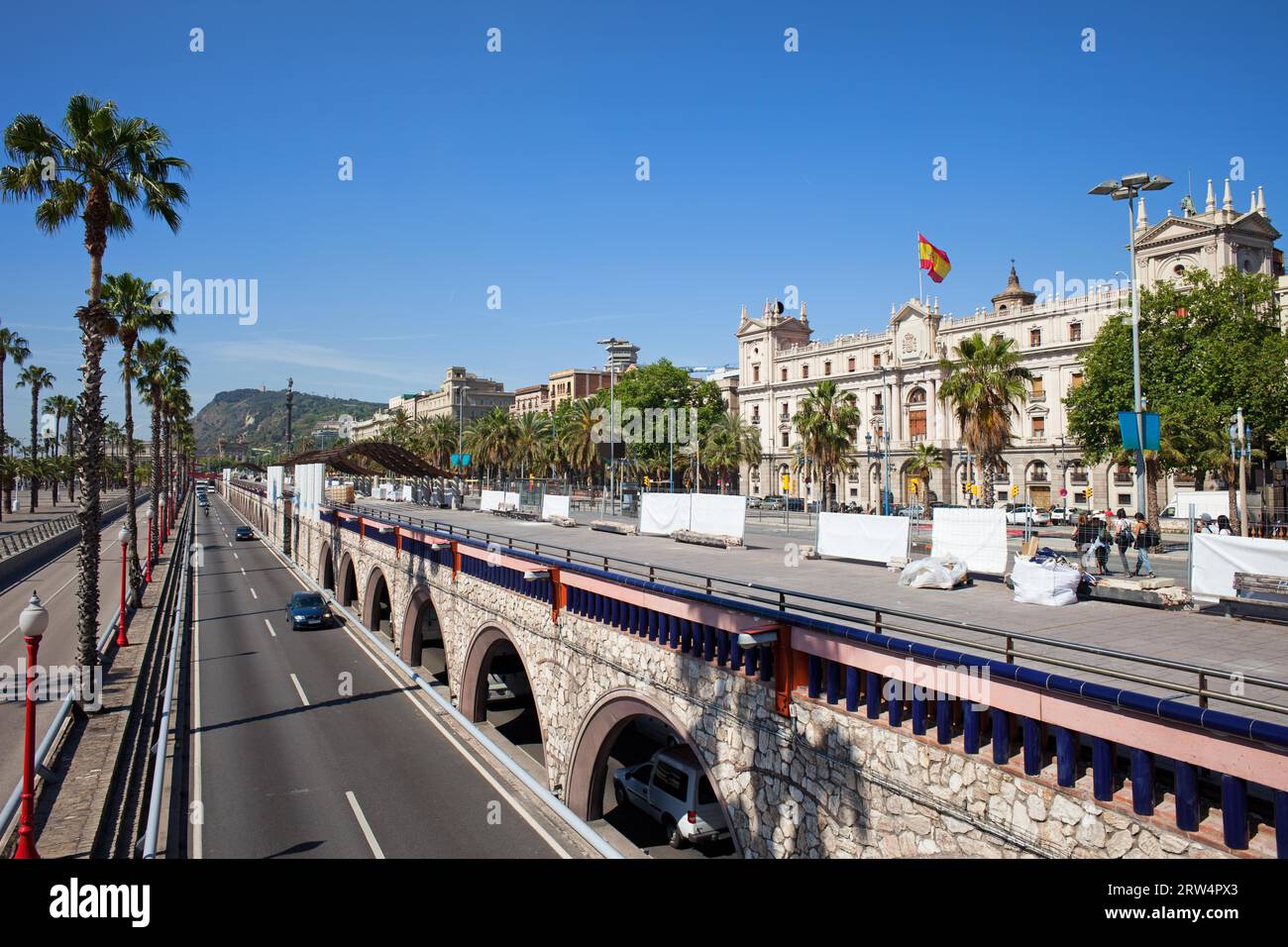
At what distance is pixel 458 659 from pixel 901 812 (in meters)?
17.5

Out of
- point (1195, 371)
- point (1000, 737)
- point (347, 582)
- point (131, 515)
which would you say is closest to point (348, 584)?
point (347, 582)

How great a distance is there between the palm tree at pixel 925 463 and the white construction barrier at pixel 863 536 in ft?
136

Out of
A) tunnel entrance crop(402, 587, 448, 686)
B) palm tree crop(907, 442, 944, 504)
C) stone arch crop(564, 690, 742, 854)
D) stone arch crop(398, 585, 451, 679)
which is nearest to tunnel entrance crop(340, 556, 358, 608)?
tunnel entrance crop(402, 587, 448, 686)

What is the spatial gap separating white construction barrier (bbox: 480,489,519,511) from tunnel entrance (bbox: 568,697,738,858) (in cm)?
2754

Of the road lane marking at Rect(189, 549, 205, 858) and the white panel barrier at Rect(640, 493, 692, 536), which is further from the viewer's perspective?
the white panel barrier at Rect(640, 493, 692, 536)

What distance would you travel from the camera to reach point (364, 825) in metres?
15.5

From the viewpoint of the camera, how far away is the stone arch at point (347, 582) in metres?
40.9

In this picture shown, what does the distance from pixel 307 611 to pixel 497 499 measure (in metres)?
14.8

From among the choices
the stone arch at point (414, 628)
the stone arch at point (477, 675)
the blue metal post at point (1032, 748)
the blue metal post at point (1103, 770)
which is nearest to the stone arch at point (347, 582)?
the stone arch at point (414, 628)

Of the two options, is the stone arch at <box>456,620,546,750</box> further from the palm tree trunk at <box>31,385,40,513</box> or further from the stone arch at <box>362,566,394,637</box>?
the palm tree trunk at <box>31,385,40,513</box>

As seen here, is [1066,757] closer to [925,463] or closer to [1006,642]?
[1006,642]

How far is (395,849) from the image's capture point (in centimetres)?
1452

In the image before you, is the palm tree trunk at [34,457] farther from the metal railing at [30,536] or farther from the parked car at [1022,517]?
the parked car at [1022,517]

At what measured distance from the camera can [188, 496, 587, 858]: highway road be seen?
48.5ft
